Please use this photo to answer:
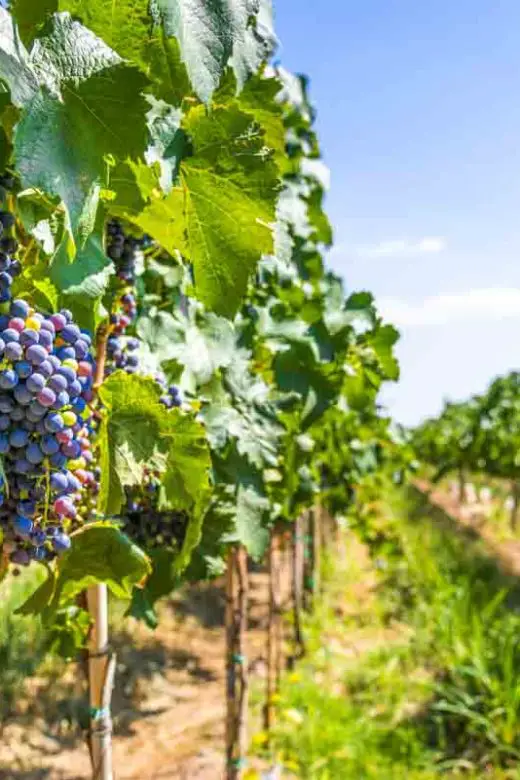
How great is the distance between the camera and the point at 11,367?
1.07 metres

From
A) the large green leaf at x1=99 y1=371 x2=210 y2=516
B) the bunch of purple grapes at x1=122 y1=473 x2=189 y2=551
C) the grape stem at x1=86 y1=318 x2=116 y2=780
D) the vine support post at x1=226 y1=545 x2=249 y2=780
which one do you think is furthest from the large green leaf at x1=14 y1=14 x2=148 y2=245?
the vine support post at x1=226 y1=545 x2=249 y2=780

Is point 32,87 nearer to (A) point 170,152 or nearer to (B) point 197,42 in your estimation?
(B) point 197,42

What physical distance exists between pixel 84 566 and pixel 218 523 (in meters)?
0.89

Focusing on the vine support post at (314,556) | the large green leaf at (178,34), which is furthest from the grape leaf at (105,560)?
the vine support post at (314,556)

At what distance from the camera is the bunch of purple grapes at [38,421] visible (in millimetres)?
1063

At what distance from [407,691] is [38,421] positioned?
4863 millimetres

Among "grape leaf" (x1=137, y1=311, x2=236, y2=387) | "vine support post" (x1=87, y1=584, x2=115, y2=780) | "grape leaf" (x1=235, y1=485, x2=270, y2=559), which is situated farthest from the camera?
"grape leaf" (x1=235, y1=485, x2=270, y2=559)

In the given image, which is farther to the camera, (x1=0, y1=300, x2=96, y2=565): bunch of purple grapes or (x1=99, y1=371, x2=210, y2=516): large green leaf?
(x1=99, y1=371, x2=210, y2=516): large green leaf

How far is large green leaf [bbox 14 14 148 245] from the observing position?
3.04 feet

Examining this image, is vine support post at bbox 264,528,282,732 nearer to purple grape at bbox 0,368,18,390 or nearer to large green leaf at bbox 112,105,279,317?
large green leaf at bbox 112,105,279,317

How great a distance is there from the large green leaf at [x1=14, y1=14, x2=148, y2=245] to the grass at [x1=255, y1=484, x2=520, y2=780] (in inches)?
139

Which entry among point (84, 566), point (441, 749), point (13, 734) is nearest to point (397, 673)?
point (441, 749)

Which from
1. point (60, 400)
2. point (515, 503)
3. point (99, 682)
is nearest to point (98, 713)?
point (99, 682)

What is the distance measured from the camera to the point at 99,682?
184 centimetres
